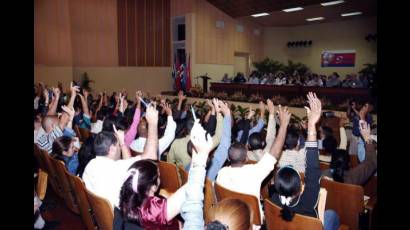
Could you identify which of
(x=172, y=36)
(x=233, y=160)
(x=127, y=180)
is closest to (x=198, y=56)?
(x=172, y=36)

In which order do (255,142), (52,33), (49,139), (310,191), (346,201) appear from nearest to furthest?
(310,191), (346,201), (255,142), (49,139), (52,33)

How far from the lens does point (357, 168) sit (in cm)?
279

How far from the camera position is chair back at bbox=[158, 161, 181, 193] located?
3008mm

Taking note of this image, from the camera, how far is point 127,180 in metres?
1.51

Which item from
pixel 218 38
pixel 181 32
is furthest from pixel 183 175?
pixel 218 38

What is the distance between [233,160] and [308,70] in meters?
15.2

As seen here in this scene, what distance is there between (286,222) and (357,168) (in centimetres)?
121

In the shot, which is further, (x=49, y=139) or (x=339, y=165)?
(x=49, y=139)

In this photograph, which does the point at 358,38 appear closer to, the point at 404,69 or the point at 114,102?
the point at 114,102

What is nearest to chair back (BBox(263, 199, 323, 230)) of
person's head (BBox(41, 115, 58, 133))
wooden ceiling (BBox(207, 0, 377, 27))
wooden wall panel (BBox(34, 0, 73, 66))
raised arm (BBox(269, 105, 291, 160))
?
raised arm (BBox(269, 105, 291, 160))

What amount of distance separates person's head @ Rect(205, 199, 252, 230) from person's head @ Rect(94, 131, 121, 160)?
128cm

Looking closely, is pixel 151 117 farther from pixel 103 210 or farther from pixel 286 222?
pixel 286 222

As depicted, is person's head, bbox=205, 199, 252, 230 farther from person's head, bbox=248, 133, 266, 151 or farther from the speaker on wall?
the speaker on wall

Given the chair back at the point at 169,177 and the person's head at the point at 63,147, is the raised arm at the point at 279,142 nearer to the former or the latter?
the chair back at the point at 169,177
